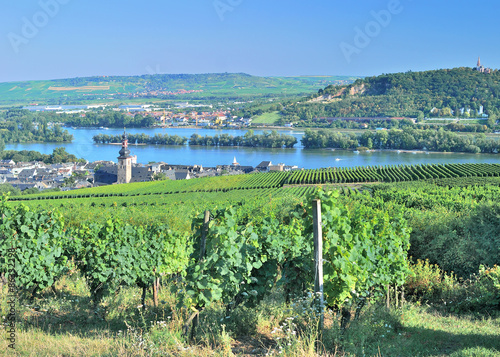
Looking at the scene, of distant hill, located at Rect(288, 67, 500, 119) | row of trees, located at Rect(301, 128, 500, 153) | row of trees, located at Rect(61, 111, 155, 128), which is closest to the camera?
row of trees, located at Rect(301, 128, 500, 153)

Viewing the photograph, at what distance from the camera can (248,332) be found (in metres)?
4.38

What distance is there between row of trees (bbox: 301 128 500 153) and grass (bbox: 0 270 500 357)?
2990 inches

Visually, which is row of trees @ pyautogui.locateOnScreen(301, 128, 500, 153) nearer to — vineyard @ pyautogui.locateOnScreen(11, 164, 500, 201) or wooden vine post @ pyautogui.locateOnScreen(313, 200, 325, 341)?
vineyard @ pyautogui.locateOnScreen(11, 164, 500, 201)

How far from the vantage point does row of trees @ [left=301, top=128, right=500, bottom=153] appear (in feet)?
241

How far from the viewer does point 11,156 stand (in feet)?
263

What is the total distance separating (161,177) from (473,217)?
46393 mm

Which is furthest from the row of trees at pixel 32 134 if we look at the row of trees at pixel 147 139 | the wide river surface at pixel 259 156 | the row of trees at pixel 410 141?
the row of trees at pixel 410 141

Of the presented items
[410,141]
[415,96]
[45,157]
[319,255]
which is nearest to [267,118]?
[415,96]

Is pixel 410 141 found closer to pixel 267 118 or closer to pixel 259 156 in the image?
pixel 259 156

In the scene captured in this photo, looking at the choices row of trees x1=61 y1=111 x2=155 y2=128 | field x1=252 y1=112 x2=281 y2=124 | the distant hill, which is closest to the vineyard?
the distant hill

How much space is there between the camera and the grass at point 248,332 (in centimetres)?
374

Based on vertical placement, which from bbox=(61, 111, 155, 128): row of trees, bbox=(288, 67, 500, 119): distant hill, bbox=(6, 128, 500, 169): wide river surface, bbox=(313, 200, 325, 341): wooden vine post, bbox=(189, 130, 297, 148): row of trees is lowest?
bbox=(6, 128, 500, 169): wide river surface

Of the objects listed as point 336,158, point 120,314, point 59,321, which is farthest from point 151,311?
point 336,158

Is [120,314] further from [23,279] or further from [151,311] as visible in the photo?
[23,279]
